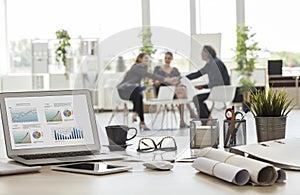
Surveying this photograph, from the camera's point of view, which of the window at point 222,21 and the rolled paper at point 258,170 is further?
the window at point 222,21

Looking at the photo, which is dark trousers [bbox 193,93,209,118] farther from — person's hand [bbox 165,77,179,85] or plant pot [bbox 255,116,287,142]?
plant pot [bbox 255,116,287,142]

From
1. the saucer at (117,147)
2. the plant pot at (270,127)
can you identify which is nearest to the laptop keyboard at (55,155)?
the saucer at (117,147)

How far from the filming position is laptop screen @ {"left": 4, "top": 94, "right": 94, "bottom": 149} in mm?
1886

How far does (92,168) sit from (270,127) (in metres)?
0.64

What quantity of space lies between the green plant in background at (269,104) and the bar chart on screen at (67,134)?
59 cm

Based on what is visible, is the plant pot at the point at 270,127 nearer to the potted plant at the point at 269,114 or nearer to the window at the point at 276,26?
the potted plant at the point at 269,114

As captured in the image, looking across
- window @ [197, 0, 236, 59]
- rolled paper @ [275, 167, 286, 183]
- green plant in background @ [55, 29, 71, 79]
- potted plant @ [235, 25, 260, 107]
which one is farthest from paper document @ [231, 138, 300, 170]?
window @ [197, 0, 236, 59]

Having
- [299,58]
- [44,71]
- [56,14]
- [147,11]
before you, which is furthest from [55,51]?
[299,58]

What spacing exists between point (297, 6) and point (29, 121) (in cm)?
1061

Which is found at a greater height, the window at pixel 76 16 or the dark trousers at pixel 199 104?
the window at pixel 76 16

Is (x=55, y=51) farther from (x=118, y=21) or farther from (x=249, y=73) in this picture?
(x=249, y=73)

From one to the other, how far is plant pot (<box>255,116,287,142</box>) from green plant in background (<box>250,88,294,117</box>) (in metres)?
0.03

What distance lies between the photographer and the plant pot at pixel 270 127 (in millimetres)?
1923

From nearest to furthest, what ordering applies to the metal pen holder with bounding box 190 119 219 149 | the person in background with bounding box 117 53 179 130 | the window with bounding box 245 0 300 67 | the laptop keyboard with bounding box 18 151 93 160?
1. the laptop keyboard with bounding box 18 151 93 160
2. the metal pen holder with bounding box 190 119 219 149
3. the person in background with bounding box 117 53 179 130
4. the window with bounding box 245 0 300 67
